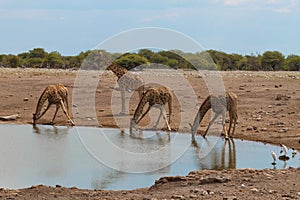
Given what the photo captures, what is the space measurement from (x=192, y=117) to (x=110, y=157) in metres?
6.87

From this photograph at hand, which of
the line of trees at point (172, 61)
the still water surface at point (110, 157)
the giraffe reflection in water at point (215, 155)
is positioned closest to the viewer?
the still water surface at point (110, 157)

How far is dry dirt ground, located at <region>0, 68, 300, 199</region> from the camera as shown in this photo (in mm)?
9695

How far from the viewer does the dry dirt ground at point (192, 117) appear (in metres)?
9.70

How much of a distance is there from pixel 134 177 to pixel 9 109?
12.4 meters

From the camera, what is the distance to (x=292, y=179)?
1042cm

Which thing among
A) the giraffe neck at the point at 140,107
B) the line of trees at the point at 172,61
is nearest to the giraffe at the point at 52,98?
the giraffe neck at the point at 140,107

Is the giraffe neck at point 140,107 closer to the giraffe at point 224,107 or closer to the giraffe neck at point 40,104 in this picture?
the giraffe at point 224,107

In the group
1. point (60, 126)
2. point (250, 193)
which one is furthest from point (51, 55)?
point (250, 193)

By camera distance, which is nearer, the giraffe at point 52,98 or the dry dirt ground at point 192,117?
the dry dirt ground at point 192,117

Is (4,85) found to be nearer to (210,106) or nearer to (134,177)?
(210,106)

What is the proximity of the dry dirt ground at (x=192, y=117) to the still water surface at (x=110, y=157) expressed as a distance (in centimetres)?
99

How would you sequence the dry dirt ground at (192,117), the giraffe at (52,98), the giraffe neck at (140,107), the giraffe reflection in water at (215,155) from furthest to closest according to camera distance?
1. the giraffe at (52,98)
2. the giraffe neck at (140,107)
3. the giraffe reflection in water at (215,155)
4. the dry dirt ground at (192,117)

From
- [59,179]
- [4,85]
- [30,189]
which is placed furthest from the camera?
[4,85]

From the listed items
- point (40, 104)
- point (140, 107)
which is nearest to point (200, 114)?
point (140, 107)
